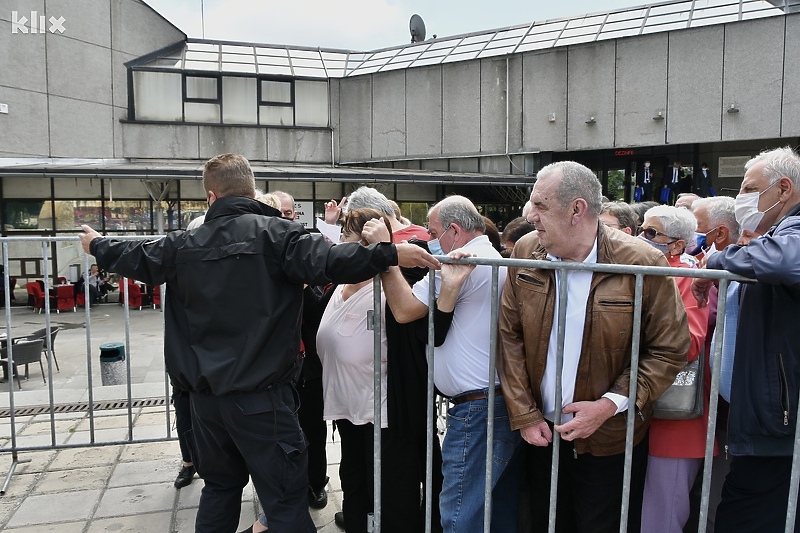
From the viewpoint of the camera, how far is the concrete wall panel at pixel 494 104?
2033 cm

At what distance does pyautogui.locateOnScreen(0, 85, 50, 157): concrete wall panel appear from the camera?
1797 cm

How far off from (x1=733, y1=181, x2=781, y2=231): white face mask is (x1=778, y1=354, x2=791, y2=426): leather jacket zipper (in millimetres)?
666

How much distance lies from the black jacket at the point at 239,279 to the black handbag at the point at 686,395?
1.29 m

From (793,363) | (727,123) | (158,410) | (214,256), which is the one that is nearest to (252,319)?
(214,256)

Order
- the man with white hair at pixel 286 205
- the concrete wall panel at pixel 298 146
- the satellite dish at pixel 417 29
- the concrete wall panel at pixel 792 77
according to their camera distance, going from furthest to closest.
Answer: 1. the satellite dish at pixel 417 29
2. the concrete wall panel at pixel 298 146
3. the concrete wall panel at pixel 792 77
4. the man with white hair at pixel 286 205

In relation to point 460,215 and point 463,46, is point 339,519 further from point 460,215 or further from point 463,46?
point 463,46

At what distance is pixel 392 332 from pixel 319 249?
614 millimetres

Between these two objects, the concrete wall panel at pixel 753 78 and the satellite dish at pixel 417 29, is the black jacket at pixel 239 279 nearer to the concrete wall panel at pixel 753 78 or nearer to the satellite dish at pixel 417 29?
the concrete wall panel at pixel 753 78

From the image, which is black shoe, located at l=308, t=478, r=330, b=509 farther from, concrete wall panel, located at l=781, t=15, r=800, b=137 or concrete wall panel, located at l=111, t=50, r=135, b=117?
concrete wall panel, located at l=111, t=50, r=135, b=117

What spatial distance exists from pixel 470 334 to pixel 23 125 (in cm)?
2045

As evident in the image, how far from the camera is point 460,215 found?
2955mm

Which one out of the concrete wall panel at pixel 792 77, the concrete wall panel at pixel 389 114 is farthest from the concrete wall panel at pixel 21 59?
the concrete wall panel at pixel 792 77

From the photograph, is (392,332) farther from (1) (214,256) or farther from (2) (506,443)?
(1) (214,256)

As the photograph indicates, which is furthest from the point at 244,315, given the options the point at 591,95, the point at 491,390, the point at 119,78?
the point at 119,78
